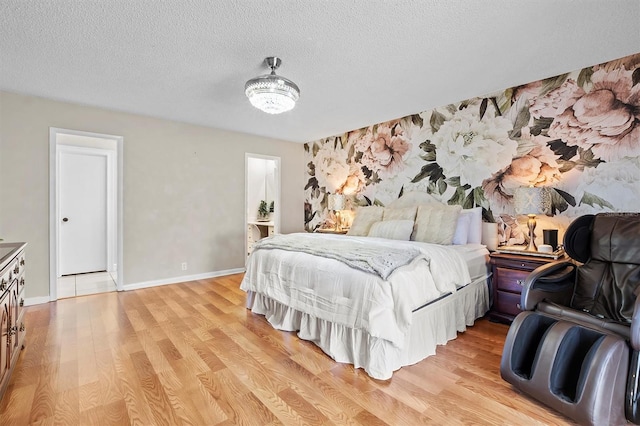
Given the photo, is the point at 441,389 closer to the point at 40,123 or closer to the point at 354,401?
the point at 354,401

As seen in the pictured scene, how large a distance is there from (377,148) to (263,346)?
3.43 m

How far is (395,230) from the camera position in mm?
3611

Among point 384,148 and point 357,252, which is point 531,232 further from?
point 384,148

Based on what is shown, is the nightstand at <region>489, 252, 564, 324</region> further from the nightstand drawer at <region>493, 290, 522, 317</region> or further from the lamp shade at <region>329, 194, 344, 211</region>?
the lamp shade at <region>329, 194, 344, 211</region>

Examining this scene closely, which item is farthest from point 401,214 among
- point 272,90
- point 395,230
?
point 272,90

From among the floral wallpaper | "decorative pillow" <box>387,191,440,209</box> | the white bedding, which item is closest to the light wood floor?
the white bedding

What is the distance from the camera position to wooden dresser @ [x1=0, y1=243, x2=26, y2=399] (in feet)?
5.73

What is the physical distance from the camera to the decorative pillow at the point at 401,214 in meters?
3.80

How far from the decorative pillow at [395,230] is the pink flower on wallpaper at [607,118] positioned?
1761 millimetres

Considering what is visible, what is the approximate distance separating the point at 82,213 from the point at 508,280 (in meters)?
6.51

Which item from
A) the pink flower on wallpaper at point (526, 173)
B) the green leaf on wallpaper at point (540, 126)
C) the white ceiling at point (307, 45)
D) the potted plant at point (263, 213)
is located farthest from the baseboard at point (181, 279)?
the green leaf on wallpaper at point (540, 126)

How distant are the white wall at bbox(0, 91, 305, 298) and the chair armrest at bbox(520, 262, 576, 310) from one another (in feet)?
13.9

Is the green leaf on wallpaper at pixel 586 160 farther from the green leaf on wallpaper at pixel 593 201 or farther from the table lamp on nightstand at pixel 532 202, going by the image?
the table lamp on nightstand at pixel 532 202

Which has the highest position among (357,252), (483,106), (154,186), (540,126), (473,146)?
(483,106)
